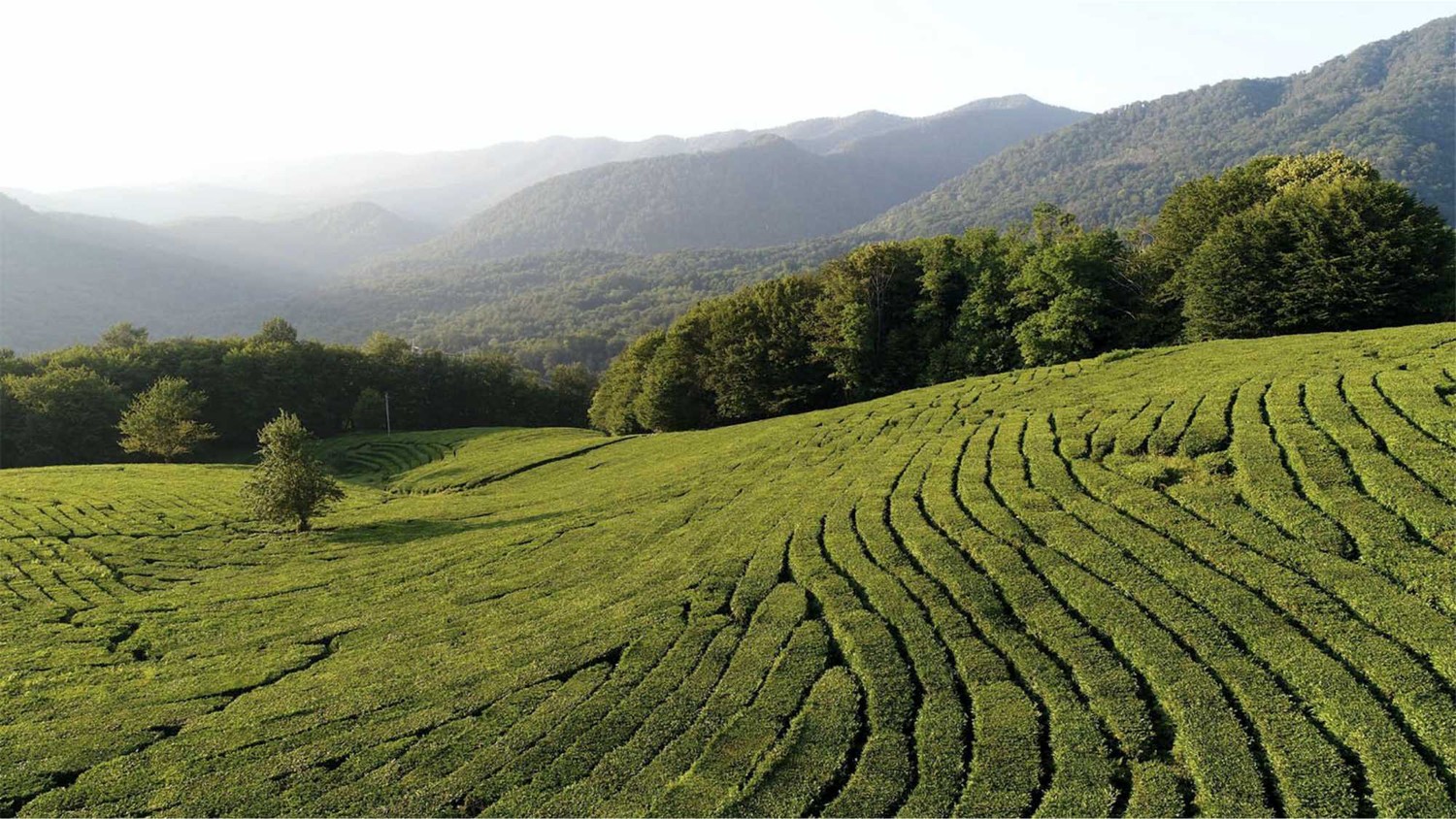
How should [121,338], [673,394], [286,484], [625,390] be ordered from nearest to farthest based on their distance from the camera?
[286,484] → [673,394] → [625,390] → [121,338]

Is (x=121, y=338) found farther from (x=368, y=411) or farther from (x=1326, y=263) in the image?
(x=1326, y=263)

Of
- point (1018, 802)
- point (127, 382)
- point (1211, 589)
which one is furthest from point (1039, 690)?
point (127, 382)

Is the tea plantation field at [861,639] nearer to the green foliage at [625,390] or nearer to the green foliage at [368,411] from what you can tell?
the green foliage at [625,390]

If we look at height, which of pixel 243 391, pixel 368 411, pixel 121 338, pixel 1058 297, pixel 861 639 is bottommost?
pixel 368 411

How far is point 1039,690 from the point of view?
12.4 meters

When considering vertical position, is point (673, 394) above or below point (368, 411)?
above

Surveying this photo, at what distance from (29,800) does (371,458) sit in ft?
192

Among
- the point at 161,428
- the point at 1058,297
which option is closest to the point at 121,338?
the point at 161,428

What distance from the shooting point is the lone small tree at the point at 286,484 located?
31.2m

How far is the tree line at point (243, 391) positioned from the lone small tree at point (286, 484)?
37.4 m

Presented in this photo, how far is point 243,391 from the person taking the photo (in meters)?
84.6

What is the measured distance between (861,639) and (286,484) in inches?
1131

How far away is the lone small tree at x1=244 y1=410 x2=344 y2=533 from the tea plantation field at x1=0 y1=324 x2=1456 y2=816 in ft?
9.65

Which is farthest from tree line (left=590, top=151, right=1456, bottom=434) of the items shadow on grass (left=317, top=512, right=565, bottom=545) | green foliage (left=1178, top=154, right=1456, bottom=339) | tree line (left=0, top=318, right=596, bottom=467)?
tree line (left=0, top=318, right=596, bottom=467)
